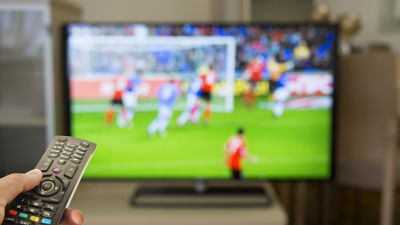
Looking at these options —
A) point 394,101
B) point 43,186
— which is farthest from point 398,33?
point 43,186

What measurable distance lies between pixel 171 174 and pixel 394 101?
1.06 meters

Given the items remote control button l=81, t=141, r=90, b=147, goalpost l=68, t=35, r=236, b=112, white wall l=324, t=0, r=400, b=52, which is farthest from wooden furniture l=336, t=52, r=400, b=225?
white wall l=324, t=0, r=400, b=52

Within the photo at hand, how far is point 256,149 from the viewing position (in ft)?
5.61

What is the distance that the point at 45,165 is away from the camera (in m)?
0.66

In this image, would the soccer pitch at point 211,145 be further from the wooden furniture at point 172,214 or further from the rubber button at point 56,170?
the rubber button at point 56,170

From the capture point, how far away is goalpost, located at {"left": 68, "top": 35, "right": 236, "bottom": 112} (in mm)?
1643

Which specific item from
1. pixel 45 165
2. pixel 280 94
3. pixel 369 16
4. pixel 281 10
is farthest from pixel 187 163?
pixel 369 16

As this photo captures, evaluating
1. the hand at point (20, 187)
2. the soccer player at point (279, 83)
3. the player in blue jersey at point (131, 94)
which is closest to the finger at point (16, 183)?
the hand at point (20, 187)

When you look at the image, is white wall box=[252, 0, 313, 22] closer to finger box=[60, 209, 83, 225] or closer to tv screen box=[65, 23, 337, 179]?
tv screen box=[65, 23, 337, 179]

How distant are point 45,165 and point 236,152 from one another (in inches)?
43.8

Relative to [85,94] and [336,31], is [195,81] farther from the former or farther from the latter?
[336,31]

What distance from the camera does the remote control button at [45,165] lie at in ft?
2.15

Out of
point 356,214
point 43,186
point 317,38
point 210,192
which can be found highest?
point 317,38

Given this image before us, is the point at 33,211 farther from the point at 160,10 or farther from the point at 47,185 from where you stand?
the point at 160,10
